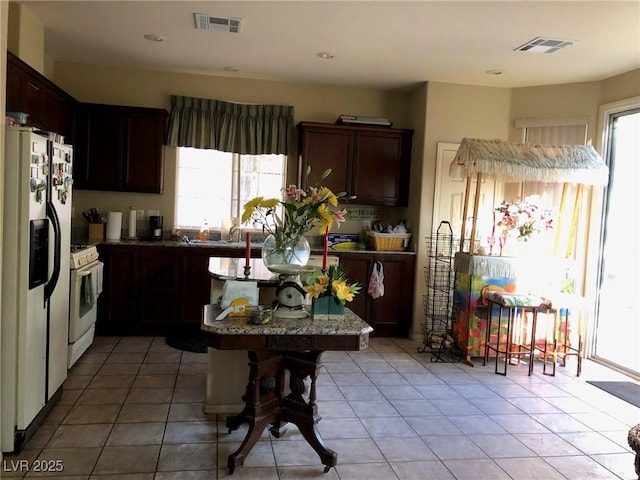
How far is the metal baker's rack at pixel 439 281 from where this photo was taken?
524 cm

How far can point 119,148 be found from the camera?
518 centimetres

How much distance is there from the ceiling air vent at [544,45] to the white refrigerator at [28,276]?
3566mm

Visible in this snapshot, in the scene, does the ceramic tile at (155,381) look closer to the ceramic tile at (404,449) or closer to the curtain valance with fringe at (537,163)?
the ceramic tile at (404,449)

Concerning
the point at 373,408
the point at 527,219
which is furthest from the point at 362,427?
the point at 527,219

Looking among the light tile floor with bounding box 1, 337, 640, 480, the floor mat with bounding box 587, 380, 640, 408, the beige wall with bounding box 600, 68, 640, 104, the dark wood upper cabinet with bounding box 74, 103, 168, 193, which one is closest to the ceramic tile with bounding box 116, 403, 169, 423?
the light tile floor with bounding box 1, 337, 640, 480

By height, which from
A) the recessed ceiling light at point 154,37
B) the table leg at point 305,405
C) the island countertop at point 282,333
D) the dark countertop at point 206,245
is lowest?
the table leg at point 305,405

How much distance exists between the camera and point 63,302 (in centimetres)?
328

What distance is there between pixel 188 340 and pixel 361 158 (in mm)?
2656

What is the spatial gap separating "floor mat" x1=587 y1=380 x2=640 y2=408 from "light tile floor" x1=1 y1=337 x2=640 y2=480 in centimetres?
10

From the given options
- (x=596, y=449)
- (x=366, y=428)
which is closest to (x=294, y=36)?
(x=366, y=428)

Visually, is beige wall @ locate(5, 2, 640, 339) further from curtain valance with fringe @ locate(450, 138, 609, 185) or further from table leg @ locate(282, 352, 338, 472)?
table leg @ locate(282, 352, 338, 472)

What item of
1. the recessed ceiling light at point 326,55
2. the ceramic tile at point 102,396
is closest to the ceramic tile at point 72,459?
the ceramic tile at point 102,396

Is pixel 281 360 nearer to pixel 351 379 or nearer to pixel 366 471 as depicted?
pixel 366 471

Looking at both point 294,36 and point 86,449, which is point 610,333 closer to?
point 294,36
